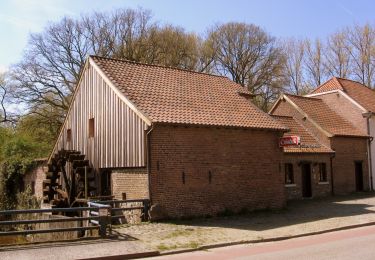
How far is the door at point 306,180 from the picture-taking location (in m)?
25.8

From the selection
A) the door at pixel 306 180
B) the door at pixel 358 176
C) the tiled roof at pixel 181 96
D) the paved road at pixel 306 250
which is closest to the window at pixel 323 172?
the door at pixel 306 180

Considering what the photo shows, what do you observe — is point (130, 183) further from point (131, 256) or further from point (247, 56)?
point (247, 56)

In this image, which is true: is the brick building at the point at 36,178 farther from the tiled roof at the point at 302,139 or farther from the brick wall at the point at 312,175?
the tiled roof at the point at 302,139

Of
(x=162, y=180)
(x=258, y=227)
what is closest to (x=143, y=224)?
(x=162, y=180)

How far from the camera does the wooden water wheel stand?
66.2 ft

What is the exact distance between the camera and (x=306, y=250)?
10.9 m

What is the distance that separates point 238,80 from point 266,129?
23.5m

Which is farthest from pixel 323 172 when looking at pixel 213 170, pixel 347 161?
pixel 213 170

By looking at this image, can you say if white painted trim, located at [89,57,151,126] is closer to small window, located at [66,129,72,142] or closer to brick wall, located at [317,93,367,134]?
small window, located at [66,129,72,142]

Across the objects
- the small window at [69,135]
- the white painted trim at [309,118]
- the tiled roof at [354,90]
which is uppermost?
the tiled roof at [354,90]

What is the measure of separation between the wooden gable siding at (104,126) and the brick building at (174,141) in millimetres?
39

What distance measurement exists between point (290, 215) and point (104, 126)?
8293 mm

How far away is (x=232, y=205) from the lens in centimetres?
1866

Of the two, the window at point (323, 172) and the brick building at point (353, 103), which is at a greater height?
the brick building at point (353, 103)
